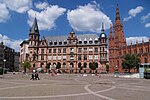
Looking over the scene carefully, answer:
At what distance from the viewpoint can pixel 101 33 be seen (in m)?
108

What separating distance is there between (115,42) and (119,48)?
6.63 metres

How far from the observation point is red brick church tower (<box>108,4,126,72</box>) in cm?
12262

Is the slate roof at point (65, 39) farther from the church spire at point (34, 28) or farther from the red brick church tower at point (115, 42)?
the red brick church tower at point (115, 42)

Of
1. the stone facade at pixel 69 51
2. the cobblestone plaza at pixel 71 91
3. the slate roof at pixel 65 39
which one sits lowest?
the cobblestone plaza at pixel 71 91

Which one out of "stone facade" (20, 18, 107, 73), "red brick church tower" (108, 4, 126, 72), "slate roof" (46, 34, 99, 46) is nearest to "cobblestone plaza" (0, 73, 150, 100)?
"stone facade" (20, 18, 107, 73)

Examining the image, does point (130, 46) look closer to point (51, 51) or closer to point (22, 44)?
point (51, 51)

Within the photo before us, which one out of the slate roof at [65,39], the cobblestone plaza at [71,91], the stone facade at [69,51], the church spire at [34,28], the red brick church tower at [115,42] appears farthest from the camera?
the red brick church tower at [115,42]

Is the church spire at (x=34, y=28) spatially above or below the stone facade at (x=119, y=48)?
above

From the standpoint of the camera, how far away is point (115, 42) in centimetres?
12812

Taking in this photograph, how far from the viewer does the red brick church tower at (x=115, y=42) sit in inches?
4828

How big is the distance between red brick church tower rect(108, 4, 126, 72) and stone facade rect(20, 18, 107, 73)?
22.7 m

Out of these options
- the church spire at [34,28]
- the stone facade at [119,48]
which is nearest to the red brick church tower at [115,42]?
the stone facade at [119,48]

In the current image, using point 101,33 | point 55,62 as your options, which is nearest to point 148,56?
point 101,33

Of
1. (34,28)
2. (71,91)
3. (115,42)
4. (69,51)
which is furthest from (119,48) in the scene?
(71,91)
